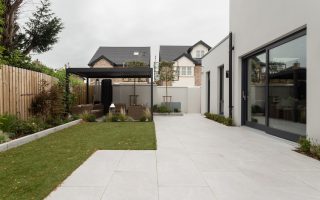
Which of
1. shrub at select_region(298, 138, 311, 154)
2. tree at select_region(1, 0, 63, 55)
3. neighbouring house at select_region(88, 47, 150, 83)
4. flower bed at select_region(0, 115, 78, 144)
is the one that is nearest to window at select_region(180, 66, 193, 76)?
neighbouring house at select_region(88, 47, 150, 83)

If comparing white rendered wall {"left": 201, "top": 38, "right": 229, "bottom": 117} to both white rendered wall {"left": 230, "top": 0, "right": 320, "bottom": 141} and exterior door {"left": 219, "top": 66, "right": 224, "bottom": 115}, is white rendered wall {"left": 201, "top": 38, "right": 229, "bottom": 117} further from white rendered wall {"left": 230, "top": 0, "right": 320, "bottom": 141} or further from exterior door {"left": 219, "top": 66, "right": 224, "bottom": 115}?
white rendered wall {"left": 230, "top": 0, "right": 320, "bottom": 141}

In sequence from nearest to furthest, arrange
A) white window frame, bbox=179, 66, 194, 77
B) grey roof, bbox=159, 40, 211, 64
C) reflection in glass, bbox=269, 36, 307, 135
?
reflection in glass, bbox=269, 36, 307, 135, white window frame, bbox=179, 66, 194, 77, grey roof, bbox=159, 40, 211, 64

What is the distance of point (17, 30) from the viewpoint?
16.6 m

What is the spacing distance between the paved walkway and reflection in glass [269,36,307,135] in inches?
41.8

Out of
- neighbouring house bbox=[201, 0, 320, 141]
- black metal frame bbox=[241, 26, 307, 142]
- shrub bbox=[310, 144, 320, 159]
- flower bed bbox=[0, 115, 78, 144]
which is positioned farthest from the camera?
black metal frame bbox=[241, 26, 307, 142]

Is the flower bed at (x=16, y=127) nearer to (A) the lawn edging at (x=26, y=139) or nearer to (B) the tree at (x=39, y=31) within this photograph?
(A) the lawn edging at (x=26, y=139)

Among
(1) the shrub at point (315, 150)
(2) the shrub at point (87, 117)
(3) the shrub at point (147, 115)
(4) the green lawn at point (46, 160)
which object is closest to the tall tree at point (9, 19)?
(2) the shrub at point (87, 117)

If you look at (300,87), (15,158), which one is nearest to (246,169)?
(300,87)

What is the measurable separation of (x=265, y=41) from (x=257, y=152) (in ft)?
12.4

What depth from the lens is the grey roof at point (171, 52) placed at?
37.3 metres

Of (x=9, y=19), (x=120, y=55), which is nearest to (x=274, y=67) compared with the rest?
(x=9, y=19)

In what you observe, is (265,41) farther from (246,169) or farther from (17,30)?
(17,30)

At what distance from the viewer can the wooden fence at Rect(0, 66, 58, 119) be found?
732cm

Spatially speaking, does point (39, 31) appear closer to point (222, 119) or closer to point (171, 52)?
point (222, 119)
